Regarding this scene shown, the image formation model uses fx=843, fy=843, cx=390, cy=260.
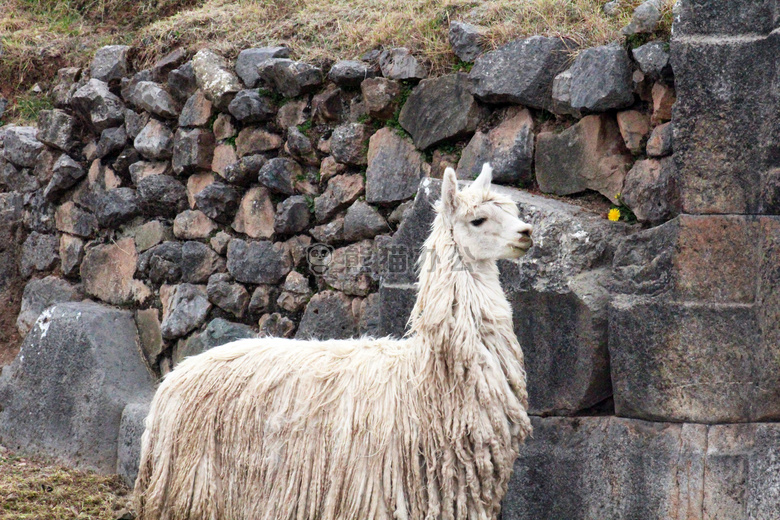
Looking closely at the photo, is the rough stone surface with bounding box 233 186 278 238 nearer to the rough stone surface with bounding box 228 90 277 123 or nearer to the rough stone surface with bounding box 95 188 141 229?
the rough stone surface with bounding box 228 90 277 123

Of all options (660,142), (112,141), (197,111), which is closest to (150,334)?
(112,141)

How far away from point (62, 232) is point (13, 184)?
73 cm

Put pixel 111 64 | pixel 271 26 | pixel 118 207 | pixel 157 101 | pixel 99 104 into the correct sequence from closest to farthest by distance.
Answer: pixel 157 101 → pixel 271 26 → pixel 118 207 → pixel 99 104 → pixel 111 64

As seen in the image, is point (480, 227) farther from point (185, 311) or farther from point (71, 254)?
point (71, 254)

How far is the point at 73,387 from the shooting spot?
5.66 m

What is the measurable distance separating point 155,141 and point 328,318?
205cm

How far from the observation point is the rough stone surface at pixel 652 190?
3771 millimetres

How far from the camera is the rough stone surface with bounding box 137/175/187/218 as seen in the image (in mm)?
6062

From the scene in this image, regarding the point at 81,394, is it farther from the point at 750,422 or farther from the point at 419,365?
the point at 750,422

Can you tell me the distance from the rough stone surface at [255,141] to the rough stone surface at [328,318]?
3.47ft

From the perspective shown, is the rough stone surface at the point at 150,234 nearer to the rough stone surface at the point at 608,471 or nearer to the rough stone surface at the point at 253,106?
the rough stone surface at the point at 253,106

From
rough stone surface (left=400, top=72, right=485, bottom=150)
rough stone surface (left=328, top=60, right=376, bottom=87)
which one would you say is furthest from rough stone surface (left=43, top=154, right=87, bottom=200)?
rough stone surface (left=400, top=72, right=485, bottom=150)

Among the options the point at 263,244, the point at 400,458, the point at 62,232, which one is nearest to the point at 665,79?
the point at 400,458

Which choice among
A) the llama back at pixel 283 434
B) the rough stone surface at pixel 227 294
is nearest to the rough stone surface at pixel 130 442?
the rough stone surface at pixel 227 294
